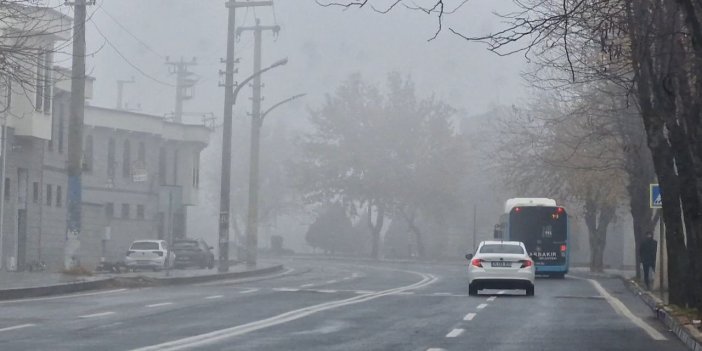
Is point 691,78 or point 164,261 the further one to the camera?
point 164,261

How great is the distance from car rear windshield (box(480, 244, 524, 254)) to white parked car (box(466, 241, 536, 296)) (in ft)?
1.01

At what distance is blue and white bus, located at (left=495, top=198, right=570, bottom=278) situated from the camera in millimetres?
57812

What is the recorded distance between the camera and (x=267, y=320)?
2378cm

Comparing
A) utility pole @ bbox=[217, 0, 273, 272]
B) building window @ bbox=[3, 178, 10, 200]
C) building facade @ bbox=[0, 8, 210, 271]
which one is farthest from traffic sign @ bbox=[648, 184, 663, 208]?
building window @ bbox=[3, 178, 10, 200]

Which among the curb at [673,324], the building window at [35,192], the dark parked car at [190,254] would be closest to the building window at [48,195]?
the building window at [35,192]

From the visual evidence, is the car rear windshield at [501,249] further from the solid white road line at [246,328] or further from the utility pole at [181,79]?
the utility pole at [181,79]

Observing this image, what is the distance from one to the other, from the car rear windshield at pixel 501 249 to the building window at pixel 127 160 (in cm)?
4355

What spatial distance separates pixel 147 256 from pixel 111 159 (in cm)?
1728

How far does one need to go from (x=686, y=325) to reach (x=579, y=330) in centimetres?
168

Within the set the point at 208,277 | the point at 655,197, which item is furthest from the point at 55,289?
the point at 208,277

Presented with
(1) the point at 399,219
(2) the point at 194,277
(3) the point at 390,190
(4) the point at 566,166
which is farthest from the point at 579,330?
(1) the point at 399,219

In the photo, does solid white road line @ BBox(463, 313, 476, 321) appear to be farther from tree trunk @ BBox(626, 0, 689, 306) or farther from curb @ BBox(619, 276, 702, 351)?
tree trunk @ BBox(626, 0, 689, 306)

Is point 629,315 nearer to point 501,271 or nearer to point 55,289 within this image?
point 501,271

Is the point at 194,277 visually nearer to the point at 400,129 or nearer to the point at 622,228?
the point at 622,228
